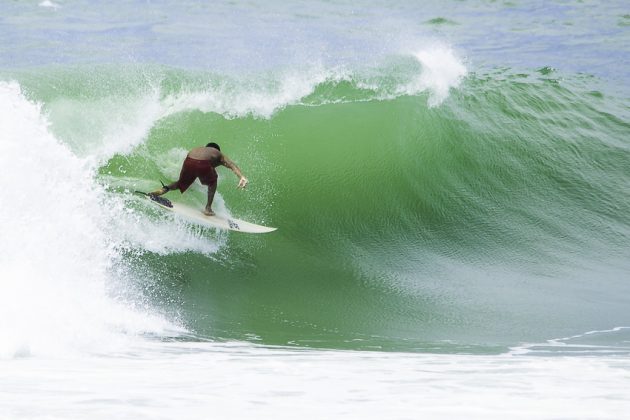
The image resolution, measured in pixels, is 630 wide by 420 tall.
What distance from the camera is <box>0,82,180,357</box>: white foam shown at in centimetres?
518

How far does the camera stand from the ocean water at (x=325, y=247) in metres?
4.18

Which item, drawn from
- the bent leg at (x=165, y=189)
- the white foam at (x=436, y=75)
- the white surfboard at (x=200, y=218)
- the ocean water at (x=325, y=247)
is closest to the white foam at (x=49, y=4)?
the ocean water at (x=325, y=247)

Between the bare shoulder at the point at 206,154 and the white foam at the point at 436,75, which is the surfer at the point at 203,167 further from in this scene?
the white foam at the point at 436,75

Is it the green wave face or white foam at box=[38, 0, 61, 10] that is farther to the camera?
white foam at box=[38, 0, 61, 10]

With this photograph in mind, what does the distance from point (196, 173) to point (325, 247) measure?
5.78 feet

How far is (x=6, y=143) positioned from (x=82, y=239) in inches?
50.6

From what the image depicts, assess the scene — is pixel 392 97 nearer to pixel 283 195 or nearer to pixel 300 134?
pixel 300 134

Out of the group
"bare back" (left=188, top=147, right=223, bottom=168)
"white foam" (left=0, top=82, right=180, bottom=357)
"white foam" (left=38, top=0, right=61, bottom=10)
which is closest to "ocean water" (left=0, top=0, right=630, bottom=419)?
"white foam" (left=0, top=82, right=180, bottom=357)

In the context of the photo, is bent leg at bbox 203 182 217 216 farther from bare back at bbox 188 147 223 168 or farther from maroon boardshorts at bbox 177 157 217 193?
bare back at bbox 188 147 223 168

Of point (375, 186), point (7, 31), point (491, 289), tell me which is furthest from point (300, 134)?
point (7, 31)

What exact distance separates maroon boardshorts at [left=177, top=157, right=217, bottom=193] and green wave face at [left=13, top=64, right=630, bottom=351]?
0.47 m

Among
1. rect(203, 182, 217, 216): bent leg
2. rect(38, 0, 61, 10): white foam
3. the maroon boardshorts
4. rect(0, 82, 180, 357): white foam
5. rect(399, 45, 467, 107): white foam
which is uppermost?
rect(38, 0, 61, 10): white foam

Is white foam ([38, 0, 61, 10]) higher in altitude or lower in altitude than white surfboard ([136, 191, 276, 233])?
higher

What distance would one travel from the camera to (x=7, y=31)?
20328 mm
